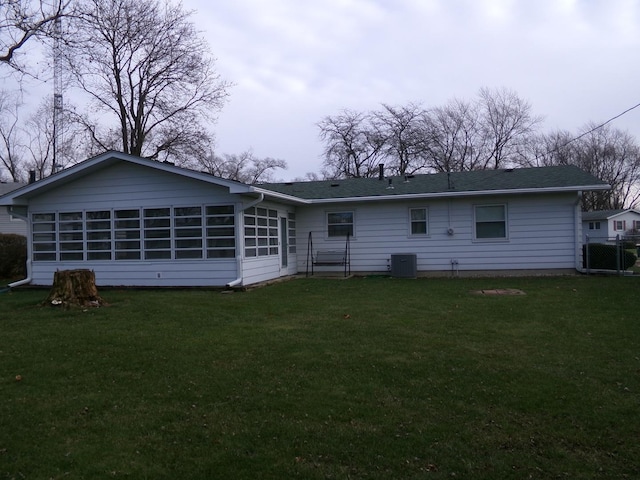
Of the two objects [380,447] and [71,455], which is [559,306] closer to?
[380,447]

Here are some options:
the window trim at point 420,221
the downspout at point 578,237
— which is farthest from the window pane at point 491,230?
the downspout at point 578,237

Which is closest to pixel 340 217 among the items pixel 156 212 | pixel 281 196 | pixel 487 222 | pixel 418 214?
pixel 418 214

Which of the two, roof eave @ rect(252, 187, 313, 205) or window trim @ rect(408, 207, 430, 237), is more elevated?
roof eave @ rect(252, 187, 313, 205)

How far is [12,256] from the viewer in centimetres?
1850

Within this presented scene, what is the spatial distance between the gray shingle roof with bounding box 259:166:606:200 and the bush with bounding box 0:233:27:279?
10.1m

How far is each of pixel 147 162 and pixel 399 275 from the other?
317 inches

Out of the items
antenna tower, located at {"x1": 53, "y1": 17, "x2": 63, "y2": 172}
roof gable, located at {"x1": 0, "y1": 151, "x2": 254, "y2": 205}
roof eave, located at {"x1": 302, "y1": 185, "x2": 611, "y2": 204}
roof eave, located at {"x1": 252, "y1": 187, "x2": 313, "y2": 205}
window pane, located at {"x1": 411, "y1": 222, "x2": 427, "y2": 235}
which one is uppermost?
antenna tower, located at {"x1": 53, "y1": 17, "x2": 63, "y2": 172}

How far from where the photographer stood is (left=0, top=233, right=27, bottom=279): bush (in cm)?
1831

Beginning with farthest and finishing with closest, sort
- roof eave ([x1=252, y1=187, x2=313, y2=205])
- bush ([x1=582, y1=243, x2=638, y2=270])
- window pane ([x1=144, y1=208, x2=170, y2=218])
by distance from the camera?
bush ([x1=582, y1=243, x2=638, y2=270])
window pane ([x1=144, y1=208, x2=170, y2=218])
roof eave ([x1=252, y1=187, x2=313, y2=205])

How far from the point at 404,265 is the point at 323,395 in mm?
11245

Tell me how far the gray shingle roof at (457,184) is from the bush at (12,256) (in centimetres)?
1009

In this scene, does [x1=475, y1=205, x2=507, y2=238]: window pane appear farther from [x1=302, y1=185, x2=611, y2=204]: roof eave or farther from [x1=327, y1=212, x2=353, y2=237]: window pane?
[x1=327, y1=212, x2=353, y2=237]: window pane

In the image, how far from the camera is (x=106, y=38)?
87.5 feet

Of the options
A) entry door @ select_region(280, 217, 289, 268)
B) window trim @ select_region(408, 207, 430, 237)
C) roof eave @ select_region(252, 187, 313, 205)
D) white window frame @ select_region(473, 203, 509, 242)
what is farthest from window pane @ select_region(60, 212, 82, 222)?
white window frame @ select_region(473, 203, 509, 242)
